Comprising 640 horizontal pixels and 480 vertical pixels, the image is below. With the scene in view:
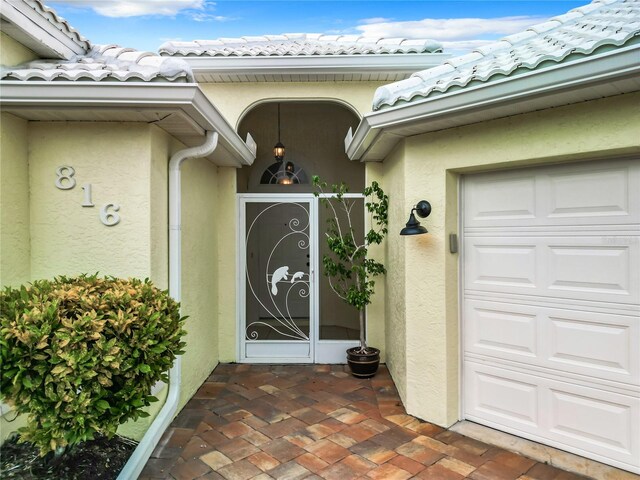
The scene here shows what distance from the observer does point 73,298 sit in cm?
323

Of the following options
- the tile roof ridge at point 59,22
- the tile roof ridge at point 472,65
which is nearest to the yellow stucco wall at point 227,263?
the tile roof ridge at point 59,22

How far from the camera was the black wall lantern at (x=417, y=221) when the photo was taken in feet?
15.6

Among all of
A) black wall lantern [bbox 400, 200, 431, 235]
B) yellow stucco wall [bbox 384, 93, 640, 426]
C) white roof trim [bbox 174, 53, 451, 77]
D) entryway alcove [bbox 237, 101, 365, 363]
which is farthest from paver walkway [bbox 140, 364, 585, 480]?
white roof trim [bbox 174, 53, 451, 77]

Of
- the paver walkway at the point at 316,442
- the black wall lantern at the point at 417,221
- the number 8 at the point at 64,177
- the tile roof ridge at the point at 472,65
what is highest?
the tile roof ridge at the point at 472,65

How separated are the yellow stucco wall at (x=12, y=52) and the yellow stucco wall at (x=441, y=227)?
185 inches

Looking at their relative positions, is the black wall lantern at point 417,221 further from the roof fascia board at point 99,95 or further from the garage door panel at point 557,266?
the roof fascia board at point 99,95

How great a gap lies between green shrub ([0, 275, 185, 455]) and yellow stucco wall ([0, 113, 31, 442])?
91 centimetres

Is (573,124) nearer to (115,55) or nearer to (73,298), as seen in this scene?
(73,298)

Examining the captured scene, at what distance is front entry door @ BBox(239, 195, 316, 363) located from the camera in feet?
24.1

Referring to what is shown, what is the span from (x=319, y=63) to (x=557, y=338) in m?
5.52

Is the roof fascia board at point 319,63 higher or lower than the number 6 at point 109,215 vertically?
higher

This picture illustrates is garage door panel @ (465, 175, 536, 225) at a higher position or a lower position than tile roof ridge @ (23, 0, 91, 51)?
lower

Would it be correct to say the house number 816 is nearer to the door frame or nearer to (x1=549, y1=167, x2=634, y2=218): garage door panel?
the door frame

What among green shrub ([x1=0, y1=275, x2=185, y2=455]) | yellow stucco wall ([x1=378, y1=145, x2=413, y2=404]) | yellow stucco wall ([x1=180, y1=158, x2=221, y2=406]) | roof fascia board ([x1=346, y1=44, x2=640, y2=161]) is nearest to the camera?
green shrub ([x1=0, y1=275, x2=185, y2=455])
